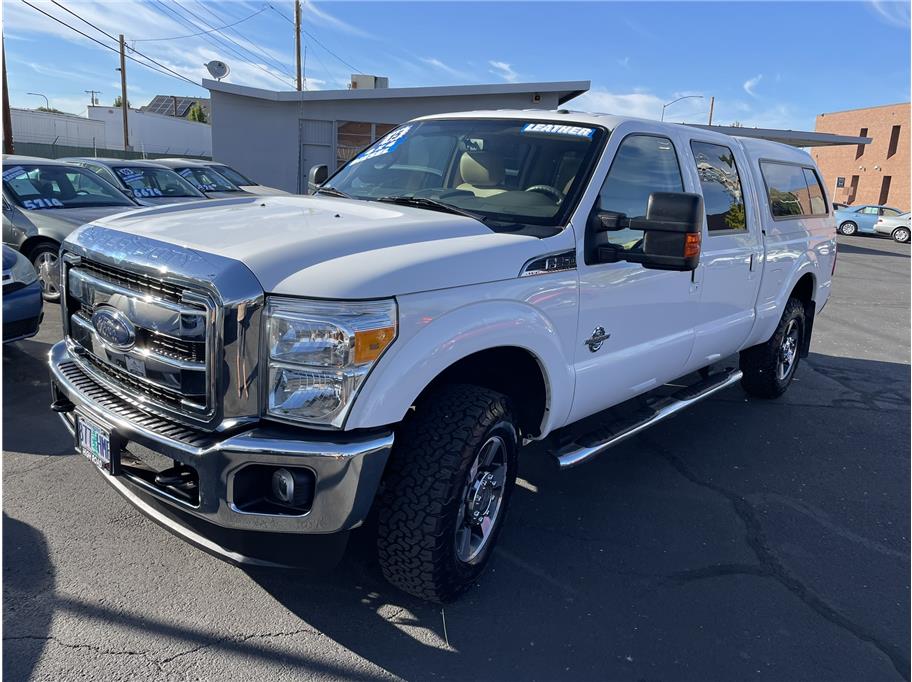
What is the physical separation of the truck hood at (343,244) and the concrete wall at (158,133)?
197 ft

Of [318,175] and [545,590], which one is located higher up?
[318,175]

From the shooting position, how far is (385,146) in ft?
14.5

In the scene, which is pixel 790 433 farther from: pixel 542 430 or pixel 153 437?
pixel 153 437

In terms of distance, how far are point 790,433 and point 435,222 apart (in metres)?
3.83

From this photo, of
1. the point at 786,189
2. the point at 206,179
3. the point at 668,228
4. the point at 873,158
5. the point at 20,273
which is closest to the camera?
the point at 668,228

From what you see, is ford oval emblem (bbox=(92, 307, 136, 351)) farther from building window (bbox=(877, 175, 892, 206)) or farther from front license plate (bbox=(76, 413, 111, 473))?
building window (bbox=(877, 175, 892, 206))

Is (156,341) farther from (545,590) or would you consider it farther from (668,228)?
(668,228)

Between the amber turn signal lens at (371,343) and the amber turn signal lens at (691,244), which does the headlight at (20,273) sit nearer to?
the amber turn signal lens at (371,343)

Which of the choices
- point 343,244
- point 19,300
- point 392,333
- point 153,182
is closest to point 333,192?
point 343,244

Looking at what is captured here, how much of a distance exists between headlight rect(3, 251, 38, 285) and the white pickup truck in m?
2.87

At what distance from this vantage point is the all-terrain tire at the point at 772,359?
6000 millimetres

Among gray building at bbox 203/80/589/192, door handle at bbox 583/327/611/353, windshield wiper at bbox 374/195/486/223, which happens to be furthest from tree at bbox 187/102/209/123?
door handle at bbox 583/327/611/353


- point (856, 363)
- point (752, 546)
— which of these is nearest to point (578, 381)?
point (752, 546)

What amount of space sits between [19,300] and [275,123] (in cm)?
1620
